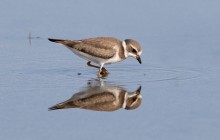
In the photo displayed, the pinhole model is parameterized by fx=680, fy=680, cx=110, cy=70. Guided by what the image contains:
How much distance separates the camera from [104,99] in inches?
405

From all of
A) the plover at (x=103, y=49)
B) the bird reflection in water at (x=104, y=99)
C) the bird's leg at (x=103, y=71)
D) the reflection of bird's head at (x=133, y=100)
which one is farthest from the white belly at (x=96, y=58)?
the reflection of bird's head at (x=133, y=100)

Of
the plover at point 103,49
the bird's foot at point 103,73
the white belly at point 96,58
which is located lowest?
the bird's foot at point 103,73

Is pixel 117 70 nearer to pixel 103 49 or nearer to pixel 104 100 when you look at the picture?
pixel 103 49

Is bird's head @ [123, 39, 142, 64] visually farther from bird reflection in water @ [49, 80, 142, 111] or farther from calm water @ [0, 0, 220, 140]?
bird reflection in water @ [49, 80, 142, 111]

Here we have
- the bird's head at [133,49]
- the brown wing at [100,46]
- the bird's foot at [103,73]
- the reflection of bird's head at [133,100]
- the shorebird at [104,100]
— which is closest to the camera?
the shorebird at [104,100]

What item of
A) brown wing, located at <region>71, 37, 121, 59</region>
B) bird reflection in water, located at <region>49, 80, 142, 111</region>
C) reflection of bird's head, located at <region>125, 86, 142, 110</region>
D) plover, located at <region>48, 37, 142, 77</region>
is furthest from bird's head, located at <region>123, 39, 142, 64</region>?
reflection of bird's head, located at <region>125, 86, 142, 110</region>

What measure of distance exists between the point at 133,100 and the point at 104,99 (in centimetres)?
44

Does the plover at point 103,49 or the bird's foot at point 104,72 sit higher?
the plover at point 103,49

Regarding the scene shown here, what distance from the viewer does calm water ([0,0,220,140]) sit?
9055 mm

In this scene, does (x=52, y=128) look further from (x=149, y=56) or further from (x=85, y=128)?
(x=149, y=56)

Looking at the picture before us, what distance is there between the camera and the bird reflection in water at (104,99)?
9938 mm

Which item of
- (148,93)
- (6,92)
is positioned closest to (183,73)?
(148,93)

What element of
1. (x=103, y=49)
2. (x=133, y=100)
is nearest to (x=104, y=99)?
(x=133, y=100)

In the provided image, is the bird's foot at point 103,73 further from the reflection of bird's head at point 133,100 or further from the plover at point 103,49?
the reflection of bird's head at point 133,100
